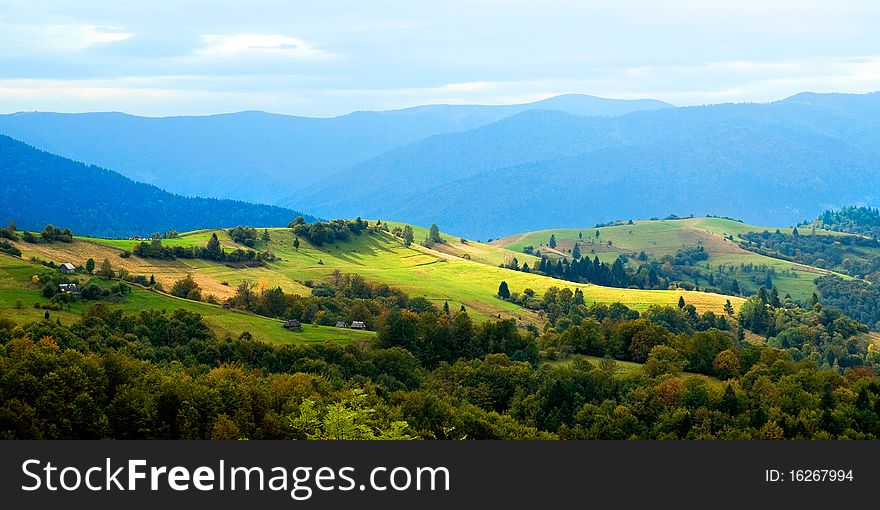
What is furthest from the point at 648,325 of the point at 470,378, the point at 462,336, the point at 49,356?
the point at 49,356

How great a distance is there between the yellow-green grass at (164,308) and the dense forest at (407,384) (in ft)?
19.5

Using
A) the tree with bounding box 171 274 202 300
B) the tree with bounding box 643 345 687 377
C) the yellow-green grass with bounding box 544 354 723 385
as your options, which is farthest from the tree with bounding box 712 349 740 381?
the tree with bounding box 171 274 202 300

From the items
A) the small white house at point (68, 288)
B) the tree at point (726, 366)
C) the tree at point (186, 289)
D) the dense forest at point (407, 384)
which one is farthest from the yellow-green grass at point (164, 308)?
the tree at point (726, 366)

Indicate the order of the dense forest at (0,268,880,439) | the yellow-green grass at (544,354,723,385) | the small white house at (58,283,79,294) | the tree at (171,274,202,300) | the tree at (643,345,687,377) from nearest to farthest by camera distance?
1. the dense forest at (0,268,880,439)
2. the tree at (643,345,687,377)
3. the yellow-green grass at (544,354,723,385)
4. the small white house at (58,283,79,294)
5. the tree at (171,274,202,300)

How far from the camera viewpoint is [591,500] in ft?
155

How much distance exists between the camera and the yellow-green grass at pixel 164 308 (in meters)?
131

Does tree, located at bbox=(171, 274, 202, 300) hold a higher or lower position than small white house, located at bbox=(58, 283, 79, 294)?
lower

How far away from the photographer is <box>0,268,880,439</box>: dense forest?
72938 millimetres

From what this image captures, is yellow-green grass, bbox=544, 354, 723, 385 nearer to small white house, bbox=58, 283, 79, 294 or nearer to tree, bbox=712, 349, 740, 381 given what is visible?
tree, bbox=712, 349, 740, 381

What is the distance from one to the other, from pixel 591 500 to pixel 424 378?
2904 inches

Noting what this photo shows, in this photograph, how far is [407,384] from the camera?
387ft

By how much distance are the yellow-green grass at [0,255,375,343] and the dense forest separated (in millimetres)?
5947

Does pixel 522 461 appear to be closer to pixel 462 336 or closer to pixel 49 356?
pixel 49 356

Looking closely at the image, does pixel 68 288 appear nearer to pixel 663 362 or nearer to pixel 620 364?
pixel 620 364
